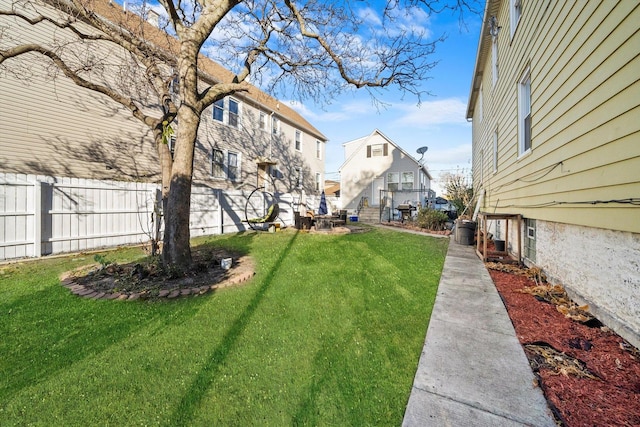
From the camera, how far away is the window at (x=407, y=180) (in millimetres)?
21312

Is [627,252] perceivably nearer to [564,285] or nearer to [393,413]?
[564,285]

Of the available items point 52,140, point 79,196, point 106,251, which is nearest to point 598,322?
point 106,251

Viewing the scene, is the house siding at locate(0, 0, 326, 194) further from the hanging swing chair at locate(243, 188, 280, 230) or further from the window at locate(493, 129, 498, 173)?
the window at locate(493, 129, 498, 173)

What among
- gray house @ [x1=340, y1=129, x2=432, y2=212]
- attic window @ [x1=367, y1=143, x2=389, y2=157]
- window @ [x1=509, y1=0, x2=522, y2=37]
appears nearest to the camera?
window @ [x1=509, y1=0, x2=522, y2=37]

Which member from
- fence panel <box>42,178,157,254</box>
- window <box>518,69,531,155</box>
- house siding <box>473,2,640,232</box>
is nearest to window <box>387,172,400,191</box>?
window <box>518,69,531,155</box>

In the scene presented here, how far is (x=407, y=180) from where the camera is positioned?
21.4m

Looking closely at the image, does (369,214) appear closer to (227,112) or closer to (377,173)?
(377,173)

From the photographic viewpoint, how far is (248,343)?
2.56 m

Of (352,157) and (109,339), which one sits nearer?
(109,339)

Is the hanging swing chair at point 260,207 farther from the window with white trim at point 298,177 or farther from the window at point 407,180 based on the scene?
the window at point 407,180

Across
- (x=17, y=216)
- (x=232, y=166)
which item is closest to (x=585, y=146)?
(x=17, y=216)

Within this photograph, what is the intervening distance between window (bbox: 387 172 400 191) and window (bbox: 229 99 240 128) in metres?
13.1

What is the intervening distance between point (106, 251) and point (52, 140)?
4585 mm

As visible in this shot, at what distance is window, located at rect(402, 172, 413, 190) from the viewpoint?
21.3 metres
